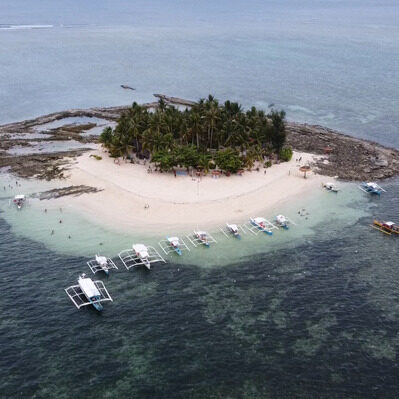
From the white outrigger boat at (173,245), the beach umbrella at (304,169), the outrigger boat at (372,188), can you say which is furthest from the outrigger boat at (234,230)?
the outrigger boat at (372,188)

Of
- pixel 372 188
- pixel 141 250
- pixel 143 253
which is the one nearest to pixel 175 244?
pixel 141 250

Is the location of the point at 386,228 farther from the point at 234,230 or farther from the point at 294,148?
the point at 294,148

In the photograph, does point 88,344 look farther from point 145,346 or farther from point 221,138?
point 221,138

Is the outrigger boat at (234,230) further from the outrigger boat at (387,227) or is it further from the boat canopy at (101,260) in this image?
the outrigger boat at (387,227)

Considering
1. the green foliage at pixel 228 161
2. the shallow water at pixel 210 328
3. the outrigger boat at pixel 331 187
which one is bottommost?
the shallow water at pixel 210 328

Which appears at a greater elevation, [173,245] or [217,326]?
[173,245]

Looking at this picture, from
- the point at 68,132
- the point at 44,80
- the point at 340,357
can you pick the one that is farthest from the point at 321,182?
the point at 44,80
